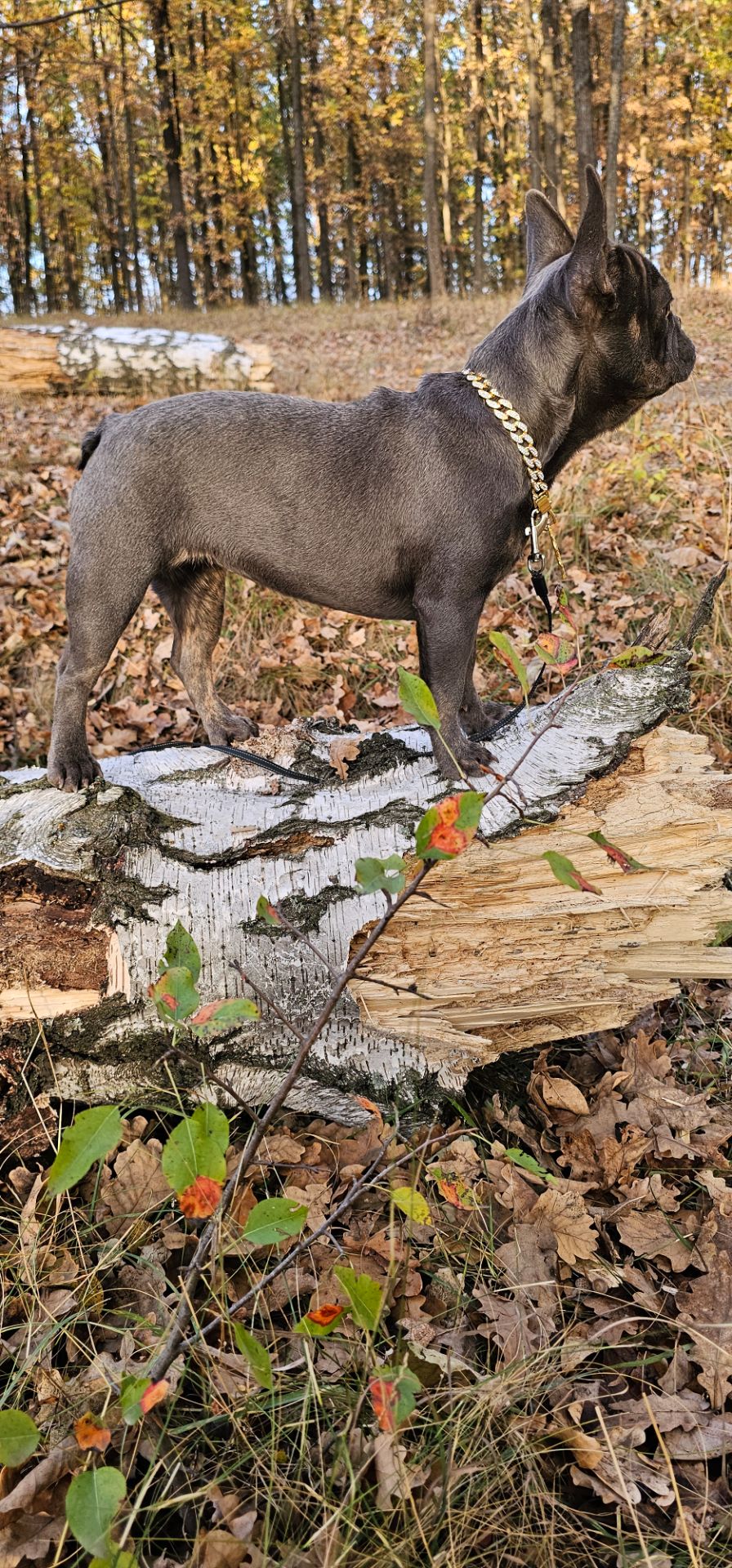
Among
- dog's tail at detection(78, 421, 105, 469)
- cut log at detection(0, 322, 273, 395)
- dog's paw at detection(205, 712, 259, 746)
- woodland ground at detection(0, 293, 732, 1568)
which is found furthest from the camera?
cut log at detection(0, 322, 273, 395)

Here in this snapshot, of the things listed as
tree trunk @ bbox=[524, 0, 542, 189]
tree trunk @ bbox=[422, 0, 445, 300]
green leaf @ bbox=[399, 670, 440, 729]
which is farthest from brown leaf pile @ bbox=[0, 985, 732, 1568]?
tree trunk @ bbox=[422, 0, 445, 300]

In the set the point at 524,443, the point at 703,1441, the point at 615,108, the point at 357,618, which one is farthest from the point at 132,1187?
the point at 615,108

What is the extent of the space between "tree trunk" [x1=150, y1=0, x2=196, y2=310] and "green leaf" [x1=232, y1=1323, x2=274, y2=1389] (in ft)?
84.5

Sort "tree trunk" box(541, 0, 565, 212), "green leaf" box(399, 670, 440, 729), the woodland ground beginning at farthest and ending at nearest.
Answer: "tree trunk" box(541, 0, 565, 212)
the woodland ground
"green leaf" box(399, 670, 440, 729)

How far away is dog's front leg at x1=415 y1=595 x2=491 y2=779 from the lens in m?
2.87

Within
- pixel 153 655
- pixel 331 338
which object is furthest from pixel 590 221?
pixel 331 338

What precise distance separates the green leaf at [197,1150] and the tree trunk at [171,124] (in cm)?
2557

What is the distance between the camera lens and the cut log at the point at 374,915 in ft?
7.73

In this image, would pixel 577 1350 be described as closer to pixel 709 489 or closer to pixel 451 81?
pixel 709 489

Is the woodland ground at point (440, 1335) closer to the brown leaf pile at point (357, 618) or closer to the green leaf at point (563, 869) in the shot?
the green leaf at point (563, 869)

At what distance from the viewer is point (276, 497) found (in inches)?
116

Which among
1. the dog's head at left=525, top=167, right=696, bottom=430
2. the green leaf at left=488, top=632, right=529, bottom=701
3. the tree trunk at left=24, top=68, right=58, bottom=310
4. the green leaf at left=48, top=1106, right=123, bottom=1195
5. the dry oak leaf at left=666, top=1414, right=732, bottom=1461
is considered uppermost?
the tree trunk at left=24, top=68, right=58, bottom=310

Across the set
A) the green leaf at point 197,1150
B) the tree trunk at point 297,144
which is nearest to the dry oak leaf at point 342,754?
the green leaf at point 197,1150

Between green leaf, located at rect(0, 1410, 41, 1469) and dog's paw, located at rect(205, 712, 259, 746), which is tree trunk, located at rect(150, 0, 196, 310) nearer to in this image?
dog's paw, located at rect(205, 712, 259, 746)
